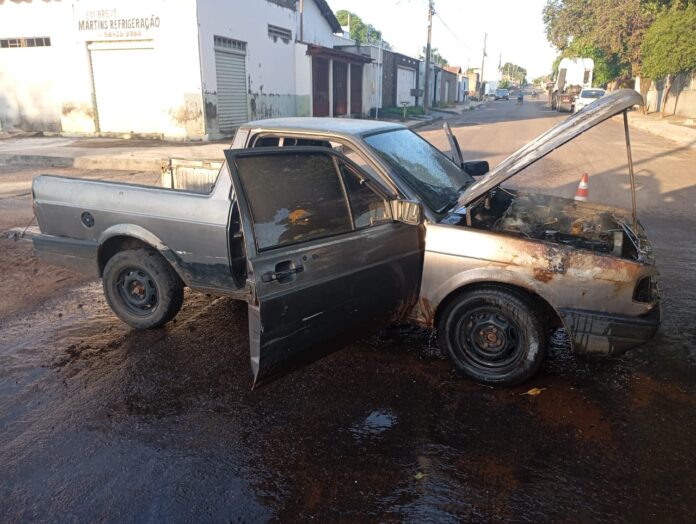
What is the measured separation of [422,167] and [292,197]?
1.53 m

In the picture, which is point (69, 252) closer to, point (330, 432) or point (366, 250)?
point (366, 250)

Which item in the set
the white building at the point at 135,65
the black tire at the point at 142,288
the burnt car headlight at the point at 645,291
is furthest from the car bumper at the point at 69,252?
the white building at the point at 135,65

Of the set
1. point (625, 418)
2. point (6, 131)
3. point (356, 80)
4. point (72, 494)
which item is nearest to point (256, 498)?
point (72, 494)

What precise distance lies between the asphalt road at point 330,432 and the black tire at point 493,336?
14 cm

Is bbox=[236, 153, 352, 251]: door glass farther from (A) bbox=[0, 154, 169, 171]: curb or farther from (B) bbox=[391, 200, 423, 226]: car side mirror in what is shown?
(A) bbox=[0, 154, 169, 171]: curb

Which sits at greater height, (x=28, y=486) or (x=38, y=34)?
(x=38, y=34)

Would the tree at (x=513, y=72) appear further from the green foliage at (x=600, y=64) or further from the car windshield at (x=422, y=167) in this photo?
the car windshield at (x=422, y=167)

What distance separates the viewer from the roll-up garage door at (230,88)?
19.2 m

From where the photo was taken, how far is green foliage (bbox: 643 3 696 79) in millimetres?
25078

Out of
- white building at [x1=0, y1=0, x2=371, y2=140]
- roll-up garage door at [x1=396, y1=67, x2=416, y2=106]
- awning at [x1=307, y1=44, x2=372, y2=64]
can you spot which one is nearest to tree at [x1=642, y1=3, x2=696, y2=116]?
awning at [x1=307, y1=44, x2=372, y2=64]

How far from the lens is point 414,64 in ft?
144

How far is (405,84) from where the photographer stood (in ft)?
138

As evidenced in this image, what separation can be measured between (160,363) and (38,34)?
66.8ft

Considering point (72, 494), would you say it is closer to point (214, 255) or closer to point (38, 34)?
point (214, 255)
